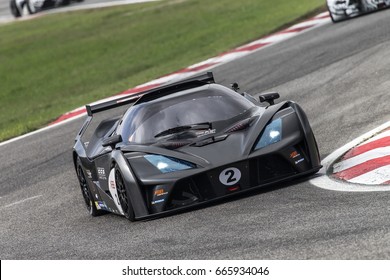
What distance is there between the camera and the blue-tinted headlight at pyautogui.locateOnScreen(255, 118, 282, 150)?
30.5ft

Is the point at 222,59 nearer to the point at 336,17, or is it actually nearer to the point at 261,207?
the point at 336,17

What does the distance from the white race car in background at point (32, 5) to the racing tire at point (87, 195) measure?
30984 millimetres

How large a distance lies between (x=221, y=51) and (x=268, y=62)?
369cm

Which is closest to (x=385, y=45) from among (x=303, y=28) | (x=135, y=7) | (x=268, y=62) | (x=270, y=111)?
(x=268, y=62)

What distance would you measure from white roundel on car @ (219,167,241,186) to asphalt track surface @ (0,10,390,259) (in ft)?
0.67

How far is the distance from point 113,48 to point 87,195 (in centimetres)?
1755

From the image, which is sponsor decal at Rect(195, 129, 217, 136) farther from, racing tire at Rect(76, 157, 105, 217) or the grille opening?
racing tire at Rect(76, 157, 105, 217)

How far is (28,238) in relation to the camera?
32.4ft

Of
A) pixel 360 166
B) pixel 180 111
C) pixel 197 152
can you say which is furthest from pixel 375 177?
pixel 180 111

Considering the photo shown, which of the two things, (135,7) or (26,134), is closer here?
(26,134)

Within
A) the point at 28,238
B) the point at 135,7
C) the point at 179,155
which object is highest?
the point at 179,155

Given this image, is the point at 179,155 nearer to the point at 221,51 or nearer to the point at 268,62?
the point at 268,62

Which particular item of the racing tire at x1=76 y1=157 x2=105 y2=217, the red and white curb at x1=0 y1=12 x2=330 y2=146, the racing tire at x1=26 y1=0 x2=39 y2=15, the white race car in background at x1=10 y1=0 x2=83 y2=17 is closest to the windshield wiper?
the racing tire at x1=76 y1=157 x2=105 y2=217
